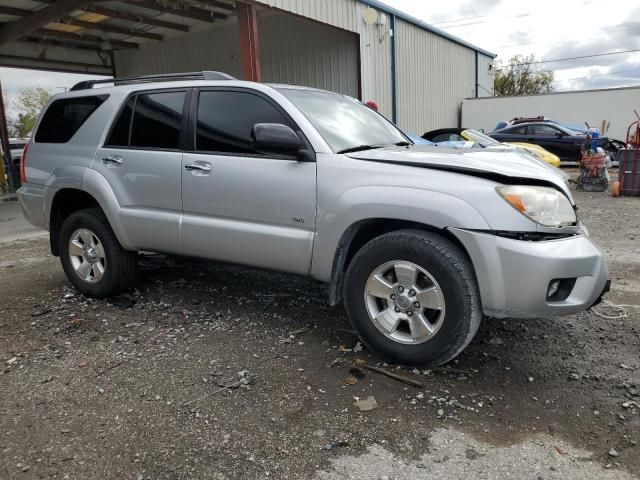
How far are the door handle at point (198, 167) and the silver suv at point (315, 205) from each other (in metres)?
0.01

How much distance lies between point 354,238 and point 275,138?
0.85 metres

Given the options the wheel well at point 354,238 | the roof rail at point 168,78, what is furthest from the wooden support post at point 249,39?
the wheel well at point 354,238

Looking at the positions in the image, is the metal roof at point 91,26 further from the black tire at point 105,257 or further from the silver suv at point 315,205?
the black tire at point 105,257

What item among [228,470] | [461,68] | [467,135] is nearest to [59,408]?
[228,470]

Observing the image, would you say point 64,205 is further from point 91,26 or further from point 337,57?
point 91,26

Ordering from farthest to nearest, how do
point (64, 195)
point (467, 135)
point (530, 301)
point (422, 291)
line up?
1. point (467, 135)
2. point (64, 195)
3. point (422, 291)
4. point (530, 301)

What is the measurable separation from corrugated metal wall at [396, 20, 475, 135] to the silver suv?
1288 centimetres

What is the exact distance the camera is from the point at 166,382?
3273mm

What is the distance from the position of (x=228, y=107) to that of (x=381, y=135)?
4.04 ft

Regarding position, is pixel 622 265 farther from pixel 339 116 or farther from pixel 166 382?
pixel 166 382

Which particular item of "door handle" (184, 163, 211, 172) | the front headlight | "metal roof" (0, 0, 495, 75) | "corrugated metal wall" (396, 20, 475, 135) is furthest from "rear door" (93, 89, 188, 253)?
Answer: "corrugated metal wall" (396, 20, 475, 135)

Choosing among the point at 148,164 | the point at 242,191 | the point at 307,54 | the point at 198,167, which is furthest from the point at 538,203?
the point at 307,54

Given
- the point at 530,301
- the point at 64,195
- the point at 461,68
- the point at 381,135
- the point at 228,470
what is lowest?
the point at 228,470

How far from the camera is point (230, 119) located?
13.0 ft
